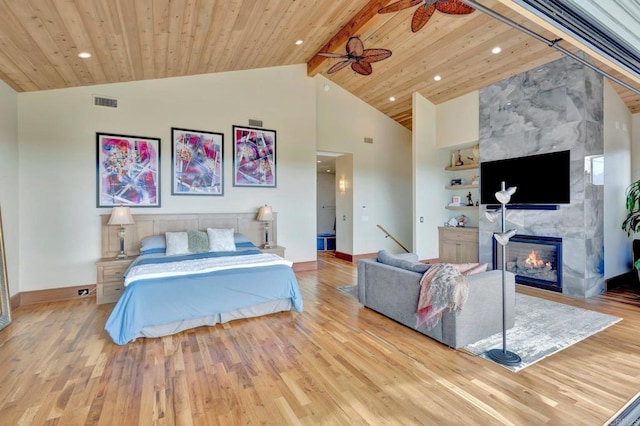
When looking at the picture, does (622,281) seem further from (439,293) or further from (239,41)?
(239,41)

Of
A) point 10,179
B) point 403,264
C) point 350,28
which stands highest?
point 350,28

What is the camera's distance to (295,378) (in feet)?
8.36

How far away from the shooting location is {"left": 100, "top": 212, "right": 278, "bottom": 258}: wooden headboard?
4.92 metres

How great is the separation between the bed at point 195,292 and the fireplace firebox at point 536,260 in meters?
3.70

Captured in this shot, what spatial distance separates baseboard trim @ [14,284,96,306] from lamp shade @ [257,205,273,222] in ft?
9.45

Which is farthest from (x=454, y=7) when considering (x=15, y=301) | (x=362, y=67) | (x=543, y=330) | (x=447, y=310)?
(x=15, y=301)

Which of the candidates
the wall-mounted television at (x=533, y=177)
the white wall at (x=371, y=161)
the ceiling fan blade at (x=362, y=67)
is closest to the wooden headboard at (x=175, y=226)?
the white wall at (x=371, y=161)

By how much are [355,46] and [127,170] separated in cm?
411

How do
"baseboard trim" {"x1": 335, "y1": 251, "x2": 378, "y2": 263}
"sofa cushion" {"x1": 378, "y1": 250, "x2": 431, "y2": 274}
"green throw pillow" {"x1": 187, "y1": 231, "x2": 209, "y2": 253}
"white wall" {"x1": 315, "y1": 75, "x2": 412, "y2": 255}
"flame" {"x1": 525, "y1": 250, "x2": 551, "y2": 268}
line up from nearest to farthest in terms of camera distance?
"sofa cushion" {"x1": 378, "y1": 250, "x2": 431, "y2": 274} < "green throw pillow" {"x1": 187, "y1": 231, "x2": 209, "y2": 253} < "flame" {"x1": 525, "y1": 250, "x2": 551, "y2": 268} < "white wall" {"x1": 315, "y1": 75, "x2": 412, "y2": 255} < "baseboard trim" {"x1": 335, "y1": 251, "x2": 378, "y2": 263}

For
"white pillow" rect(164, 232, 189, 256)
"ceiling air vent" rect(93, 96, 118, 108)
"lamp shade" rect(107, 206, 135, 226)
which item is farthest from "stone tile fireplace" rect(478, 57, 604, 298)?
"ceiling air vent" rect(93, 96, 118, 108)

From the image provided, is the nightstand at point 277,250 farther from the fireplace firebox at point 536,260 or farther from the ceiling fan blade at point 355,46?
the fireplace firebox at point 536,260

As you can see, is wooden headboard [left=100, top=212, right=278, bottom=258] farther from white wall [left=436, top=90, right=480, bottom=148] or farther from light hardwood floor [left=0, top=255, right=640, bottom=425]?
white wall [left=436, top=90, right=480, bottom=148]

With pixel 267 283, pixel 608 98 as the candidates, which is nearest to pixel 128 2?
pixel 267 283

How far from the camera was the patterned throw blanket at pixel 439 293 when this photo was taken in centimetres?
290
